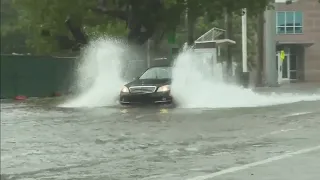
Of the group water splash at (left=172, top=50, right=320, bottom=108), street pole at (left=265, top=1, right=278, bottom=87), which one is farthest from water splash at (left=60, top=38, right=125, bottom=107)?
street pole at (left=265, top=1, right=278, bottom=87)

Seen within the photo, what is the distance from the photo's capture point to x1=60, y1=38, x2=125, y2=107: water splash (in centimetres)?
2528

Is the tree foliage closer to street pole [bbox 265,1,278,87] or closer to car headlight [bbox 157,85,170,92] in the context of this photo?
car headlight [bbox 157,85,170,92]

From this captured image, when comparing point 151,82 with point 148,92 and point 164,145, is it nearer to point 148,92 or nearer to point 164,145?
point 148,92

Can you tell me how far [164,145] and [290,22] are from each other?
176 ft

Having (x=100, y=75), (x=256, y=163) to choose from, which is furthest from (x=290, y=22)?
(x=256, y=163)

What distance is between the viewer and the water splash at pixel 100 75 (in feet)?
82.9

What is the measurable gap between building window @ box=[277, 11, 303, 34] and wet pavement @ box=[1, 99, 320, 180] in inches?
1779

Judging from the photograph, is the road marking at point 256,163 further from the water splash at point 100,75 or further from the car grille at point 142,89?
the water splash at point 100,75

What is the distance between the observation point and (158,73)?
24.2 metres

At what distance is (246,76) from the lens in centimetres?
4041

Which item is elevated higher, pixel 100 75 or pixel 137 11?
pixel 137 11

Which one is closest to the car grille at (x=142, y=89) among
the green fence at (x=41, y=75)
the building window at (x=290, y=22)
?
the green fence at (x=41, y=75)

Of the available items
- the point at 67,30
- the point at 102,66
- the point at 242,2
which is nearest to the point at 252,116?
the point at 102,66

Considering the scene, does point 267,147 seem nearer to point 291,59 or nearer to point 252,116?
point 252,116
